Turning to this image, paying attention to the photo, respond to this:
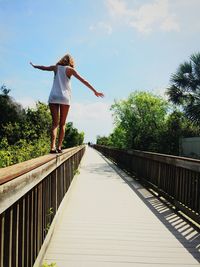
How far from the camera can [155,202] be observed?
310 inches

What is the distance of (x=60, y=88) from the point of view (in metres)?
5.86

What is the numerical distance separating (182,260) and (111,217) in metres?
2.26

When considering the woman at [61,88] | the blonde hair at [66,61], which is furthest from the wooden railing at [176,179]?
the blonde hair at [66,61]

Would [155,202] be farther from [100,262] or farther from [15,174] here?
[15,174]

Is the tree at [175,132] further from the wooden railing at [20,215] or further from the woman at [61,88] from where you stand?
the wooden railing at [20,215]

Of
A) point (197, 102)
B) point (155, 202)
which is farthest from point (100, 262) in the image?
point (197, 102)

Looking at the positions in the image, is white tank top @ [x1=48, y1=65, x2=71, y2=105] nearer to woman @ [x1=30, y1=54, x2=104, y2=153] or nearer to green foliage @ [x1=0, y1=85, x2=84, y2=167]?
woman @ [x1=30, y1=54, x2=104, y2=153]

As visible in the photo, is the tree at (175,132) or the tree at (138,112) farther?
the tree at (138,112)

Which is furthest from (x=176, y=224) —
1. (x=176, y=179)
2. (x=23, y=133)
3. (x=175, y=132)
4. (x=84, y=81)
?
(x=23, y=133)

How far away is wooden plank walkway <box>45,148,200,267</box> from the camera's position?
4016 mm

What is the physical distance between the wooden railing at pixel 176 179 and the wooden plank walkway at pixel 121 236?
27 centimetres

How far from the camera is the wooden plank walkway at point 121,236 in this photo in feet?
13.2

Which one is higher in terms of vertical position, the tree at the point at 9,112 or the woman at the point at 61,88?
the tree at the point at 9,112

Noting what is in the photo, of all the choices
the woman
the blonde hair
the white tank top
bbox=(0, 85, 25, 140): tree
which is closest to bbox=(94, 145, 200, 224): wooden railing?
the woman
